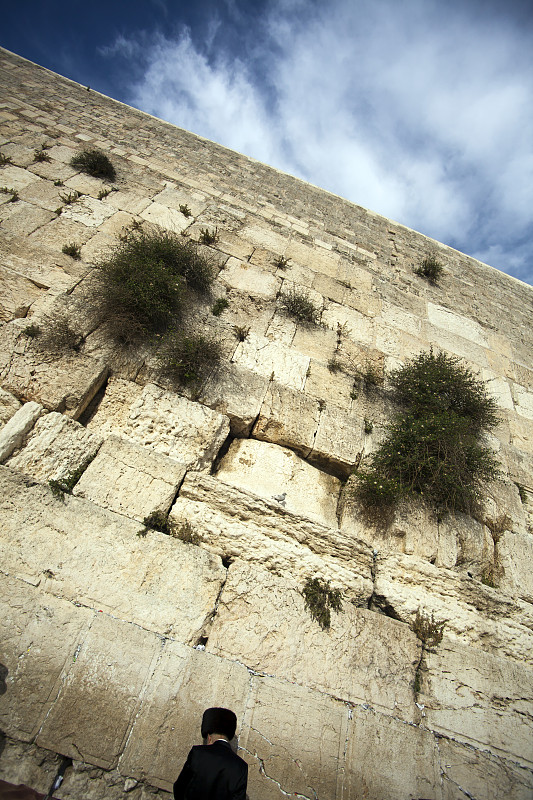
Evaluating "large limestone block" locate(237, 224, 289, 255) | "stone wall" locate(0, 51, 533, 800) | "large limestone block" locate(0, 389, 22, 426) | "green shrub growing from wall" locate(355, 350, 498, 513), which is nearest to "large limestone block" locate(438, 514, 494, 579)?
"stone wall" locate(0, 51, 533, 800)

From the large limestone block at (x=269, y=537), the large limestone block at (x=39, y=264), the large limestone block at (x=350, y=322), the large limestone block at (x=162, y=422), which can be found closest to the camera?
the large limestone block at (x=269, y=537)

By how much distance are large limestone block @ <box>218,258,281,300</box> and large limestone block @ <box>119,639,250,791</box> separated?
385 cm

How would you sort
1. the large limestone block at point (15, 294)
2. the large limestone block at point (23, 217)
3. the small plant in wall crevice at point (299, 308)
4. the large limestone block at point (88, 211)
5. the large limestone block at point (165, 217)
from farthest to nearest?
the large limestone block at point (165, 217) < the small plant in wall crevice at point (299, 308) < the large limestone block at point (88, 211) < the large limestone block at point (23, 217) < the large limestone block at point (15, 294)

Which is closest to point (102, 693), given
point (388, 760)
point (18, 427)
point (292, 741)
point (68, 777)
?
point (68, 777)

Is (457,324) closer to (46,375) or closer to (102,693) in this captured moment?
(46,375)

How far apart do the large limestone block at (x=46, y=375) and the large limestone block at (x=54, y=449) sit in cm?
16

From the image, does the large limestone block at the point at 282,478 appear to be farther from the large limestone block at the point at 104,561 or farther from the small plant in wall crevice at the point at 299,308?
the small plant in wall crevice at the point at 299,308

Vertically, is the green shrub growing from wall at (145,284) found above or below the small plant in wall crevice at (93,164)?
below

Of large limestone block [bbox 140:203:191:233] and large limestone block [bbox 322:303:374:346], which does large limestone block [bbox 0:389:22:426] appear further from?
large limestone block [bbox 322:303:374:346]

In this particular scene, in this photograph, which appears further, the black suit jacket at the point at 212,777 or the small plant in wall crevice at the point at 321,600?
the small plant in wall crevice at the point at 321,600

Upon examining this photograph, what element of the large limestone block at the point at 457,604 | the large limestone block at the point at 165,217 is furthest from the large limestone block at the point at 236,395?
the large limestone block at the point at 165,217

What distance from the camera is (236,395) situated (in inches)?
150

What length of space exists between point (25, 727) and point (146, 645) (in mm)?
692

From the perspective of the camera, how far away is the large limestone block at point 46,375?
3.23 meters
